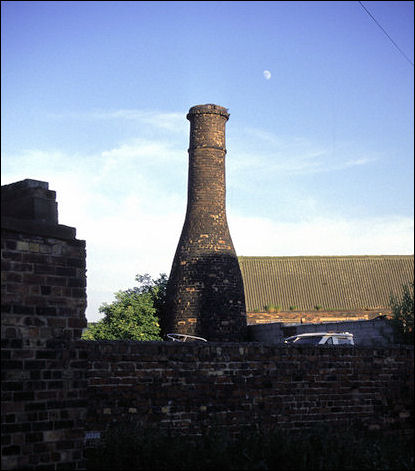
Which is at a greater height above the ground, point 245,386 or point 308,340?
point 308,340

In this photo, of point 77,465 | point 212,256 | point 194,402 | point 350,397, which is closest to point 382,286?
point 212,256

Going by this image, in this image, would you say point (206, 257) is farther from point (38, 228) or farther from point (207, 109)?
point (38, 228)

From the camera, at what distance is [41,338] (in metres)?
6.16

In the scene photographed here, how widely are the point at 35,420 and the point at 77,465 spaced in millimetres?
636

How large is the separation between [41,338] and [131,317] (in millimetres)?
20867

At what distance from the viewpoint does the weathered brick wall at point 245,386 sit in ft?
31.2

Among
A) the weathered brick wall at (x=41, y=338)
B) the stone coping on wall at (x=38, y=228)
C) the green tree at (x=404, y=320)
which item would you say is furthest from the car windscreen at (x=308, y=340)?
the stone coping on wall at (x=38, y=228)

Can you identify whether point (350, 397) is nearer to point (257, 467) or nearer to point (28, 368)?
point (257, 467)

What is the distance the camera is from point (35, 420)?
602 cm

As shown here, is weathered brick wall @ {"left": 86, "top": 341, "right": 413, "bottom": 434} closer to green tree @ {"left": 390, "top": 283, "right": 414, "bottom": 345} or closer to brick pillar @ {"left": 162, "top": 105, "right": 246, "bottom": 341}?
green tree @ {"left": 390, "top": 283, "right": 414, "bottom": 345}

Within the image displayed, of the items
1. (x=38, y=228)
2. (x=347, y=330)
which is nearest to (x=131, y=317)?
(x=347, y=330)

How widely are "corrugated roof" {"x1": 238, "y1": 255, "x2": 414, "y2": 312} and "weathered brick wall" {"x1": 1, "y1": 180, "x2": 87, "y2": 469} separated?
2945 centimetres

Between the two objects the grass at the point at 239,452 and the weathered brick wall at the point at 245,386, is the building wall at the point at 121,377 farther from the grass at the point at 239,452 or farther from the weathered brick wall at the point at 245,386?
the grass at the point at 239,452

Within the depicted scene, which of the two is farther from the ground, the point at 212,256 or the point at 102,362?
the point at 212,256
